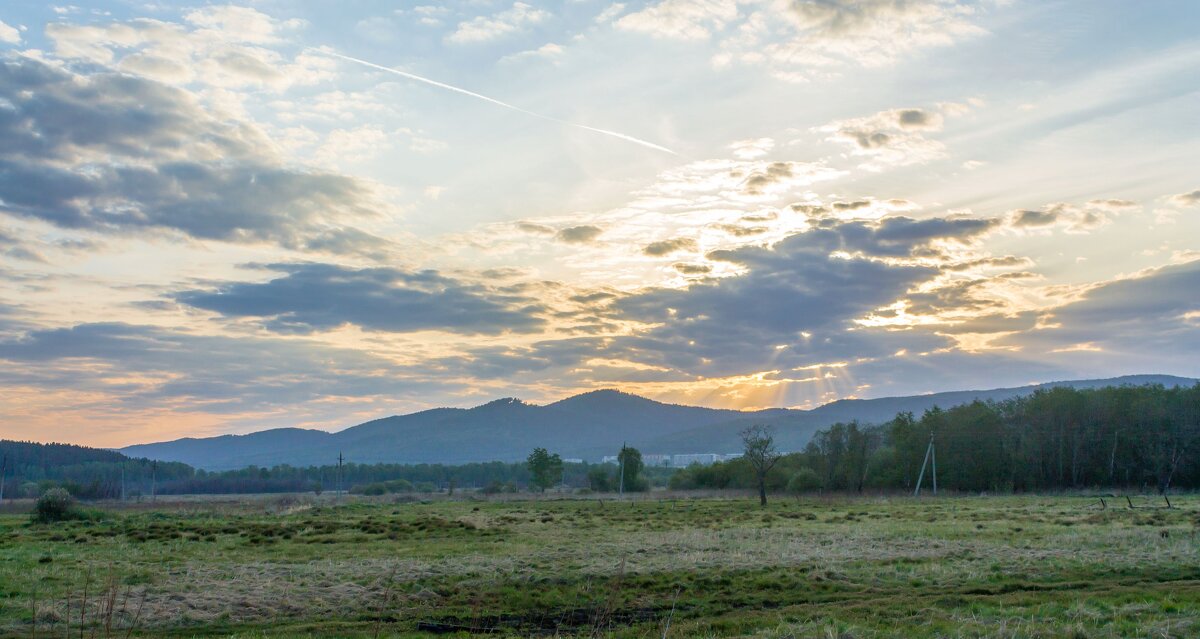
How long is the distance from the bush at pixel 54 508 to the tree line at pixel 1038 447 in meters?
72.8

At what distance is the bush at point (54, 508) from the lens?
54.5 meters

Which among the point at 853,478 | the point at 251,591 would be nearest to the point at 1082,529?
the point at 251,591

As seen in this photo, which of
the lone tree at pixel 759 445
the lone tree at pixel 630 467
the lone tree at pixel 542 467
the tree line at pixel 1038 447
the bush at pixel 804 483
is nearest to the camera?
the lone tree at pixel 759 445

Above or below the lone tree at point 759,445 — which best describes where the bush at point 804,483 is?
below

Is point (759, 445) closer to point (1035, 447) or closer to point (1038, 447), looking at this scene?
point (1035, 447)

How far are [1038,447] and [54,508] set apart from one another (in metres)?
93.5

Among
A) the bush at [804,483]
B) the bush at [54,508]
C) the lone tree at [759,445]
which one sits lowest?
the bush at [804,483]

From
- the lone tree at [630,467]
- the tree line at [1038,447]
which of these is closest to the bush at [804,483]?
the tree line at [1038,447]

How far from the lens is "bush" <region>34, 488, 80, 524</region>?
54.5 meters

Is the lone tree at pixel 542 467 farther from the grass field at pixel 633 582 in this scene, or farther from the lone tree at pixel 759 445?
the grass field at pixel 633 582

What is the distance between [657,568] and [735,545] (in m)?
7.86

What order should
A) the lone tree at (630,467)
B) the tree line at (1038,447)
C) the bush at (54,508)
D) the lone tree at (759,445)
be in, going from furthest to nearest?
the lone tree at (630,467)
the tree line at (1038,447)
the lone tree at (759,445)
the bush at (54,508)

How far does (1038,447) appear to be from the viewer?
9112 centimetres

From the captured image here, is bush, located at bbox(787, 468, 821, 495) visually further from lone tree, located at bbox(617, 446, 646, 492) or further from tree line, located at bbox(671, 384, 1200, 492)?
lone tree, located at bbox(617, 446, 646, 492)
